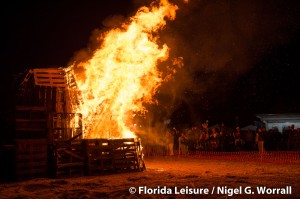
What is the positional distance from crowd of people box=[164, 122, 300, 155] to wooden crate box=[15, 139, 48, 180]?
31.9ft

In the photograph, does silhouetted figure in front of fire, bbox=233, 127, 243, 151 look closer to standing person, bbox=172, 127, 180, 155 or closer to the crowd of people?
the crowd of people

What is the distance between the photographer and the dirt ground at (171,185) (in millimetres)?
8641

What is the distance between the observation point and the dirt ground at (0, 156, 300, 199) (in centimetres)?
864

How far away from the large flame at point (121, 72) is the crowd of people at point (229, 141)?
6246mm

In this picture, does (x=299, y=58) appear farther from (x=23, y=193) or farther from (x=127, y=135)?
(x=23, y=193)

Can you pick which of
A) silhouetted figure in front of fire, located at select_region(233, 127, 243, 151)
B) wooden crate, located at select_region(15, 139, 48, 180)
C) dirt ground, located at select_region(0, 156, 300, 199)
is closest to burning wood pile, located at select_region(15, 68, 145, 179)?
wooden crate, located at select_region(15, 139, 48, 180)

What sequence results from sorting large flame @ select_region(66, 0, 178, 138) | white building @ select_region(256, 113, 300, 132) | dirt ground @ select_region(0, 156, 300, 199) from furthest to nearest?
white building @ select_region(256, 113, 300, 132)
large flame @ select_region(66, 0, 178, 138)
dirt ground @ select_region(0, 156, 300, 199)

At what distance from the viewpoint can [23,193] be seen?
9.27 m

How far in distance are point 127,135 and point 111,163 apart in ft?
7.61

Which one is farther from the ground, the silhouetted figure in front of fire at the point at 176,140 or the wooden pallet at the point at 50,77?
the wooden pallet at the point at 50,77

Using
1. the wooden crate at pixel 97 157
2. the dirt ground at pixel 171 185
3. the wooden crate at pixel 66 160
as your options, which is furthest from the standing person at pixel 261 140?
the wooden crate at pixel 66 160

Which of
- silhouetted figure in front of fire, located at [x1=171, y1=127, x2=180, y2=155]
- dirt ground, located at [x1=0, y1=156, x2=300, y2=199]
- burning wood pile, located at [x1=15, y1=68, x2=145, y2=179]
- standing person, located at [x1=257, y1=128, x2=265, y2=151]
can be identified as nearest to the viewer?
dirt ground, located at [x1=0, y1=156, x2=300, y2=199]

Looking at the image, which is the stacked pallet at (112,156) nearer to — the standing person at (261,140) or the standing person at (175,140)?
the standing person at (261,140)

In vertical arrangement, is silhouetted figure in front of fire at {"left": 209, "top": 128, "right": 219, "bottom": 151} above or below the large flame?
below
